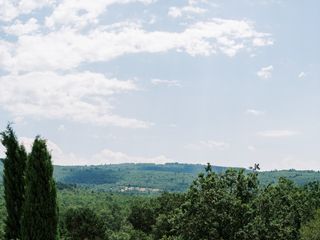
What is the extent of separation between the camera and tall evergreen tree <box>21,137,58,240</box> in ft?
89.7

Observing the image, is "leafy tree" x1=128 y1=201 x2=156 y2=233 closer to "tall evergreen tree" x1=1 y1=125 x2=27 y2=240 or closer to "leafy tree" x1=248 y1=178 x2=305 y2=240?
"leafy tree" x1=248 y1=178 x2=305 y2=240

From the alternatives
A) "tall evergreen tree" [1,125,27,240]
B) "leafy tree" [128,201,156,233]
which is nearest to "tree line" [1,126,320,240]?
"tall evergreen tree" [1,125,27,240]

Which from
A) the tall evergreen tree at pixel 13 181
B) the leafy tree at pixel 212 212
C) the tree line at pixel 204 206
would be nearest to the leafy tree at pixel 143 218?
the tree line at pixel 204 206

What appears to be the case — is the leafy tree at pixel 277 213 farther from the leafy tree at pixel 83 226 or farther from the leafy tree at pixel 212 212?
the leafy tree at pixel 83 226

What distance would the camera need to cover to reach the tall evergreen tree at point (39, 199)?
27.3m

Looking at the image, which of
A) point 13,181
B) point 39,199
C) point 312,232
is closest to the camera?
point 39,199

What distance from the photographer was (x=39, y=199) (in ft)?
90.6

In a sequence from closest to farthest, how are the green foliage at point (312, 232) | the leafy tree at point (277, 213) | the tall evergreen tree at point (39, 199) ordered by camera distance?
the tall evergreen tree at point (39, 199)
the leafy tree at point (277, 213)
the green foliage at point (312, 232)

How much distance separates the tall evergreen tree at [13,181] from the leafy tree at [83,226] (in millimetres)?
43435

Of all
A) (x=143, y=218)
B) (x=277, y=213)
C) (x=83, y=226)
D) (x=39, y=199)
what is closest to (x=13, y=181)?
(x=39, y=199)

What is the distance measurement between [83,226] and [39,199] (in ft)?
159

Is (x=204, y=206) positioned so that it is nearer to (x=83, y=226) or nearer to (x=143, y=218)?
(x=83, y=226)

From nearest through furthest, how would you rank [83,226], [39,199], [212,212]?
[39,199] → [212,212] → [83,226]

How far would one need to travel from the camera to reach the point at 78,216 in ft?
250
